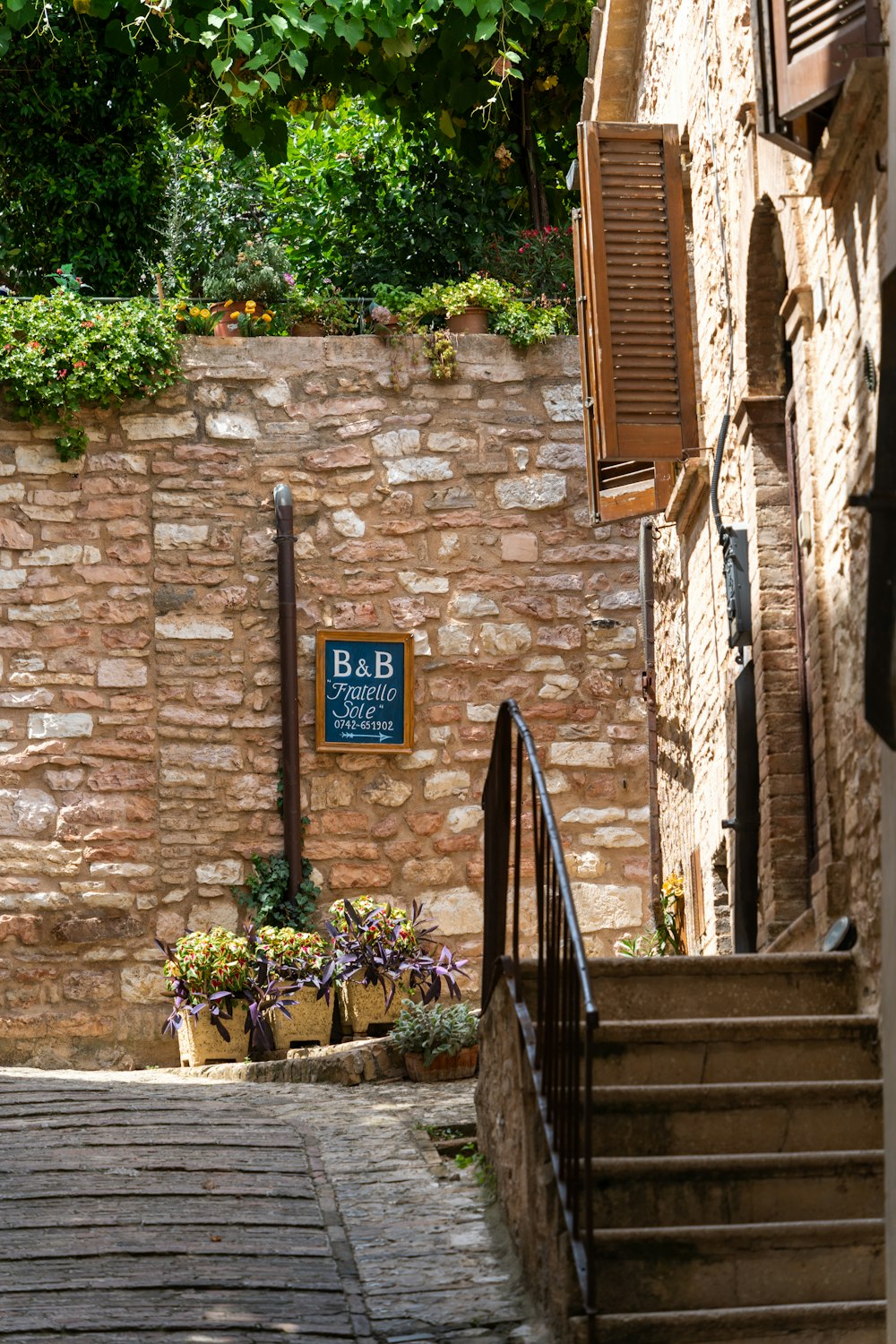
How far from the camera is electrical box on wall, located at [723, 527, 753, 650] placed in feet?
20.5

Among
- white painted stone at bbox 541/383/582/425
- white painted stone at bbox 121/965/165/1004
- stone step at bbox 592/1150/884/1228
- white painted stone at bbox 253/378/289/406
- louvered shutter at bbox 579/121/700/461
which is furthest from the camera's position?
white painted stone at bbox 541/383/582/425

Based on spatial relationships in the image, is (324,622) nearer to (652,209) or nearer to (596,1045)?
(652,209)

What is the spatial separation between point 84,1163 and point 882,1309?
2683mm

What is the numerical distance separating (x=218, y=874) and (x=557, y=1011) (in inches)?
203

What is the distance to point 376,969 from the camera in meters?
8.62

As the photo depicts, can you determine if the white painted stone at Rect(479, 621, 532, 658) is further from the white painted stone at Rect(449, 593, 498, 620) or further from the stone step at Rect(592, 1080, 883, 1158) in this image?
the stone step at Rect(592, 1080, 883, 1158)

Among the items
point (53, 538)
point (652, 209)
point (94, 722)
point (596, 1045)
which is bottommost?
point (596, 1045)

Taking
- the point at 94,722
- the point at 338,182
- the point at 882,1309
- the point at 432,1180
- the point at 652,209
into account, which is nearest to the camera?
the point at 882,1309

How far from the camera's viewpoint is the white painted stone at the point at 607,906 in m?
9.34

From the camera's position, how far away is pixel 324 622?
31.1ft

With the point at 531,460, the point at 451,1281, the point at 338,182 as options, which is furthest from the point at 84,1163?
the point at 338,182

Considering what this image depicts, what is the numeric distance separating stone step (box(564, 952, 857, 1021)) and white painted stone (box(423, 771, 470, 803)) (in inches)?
173

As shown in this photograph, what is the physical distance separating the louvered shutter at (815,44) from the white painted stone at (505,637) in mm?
4844

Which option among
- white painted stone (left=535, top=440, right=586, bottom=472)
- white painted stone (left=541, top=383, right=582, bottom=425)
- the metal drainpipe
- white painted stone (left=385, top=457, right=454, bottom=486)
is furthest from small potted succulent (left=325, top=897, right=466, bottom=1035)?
white painted stone (left=541, top=383, right=582, bottom=425)
